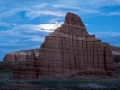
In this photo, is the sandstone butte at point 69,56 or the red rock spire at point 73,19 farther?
the red rock spire at point 73,19

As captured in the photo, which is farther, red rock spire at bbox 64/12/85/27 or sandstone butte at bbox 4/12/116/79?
red rock spire at bbox 64/12/85/27

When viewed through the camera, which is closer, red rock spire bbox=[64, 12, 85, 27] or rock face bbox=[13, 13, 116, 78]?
rock face bbox=[13, 13, 116, 78]

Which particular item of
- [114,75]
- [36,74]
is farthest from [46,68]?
[114,75]

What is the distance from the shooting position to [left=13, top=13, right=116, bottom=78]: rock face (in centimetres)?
6272

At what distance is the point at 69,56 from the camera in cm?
6550

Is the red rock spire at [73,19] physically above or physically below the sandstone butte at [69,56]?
above

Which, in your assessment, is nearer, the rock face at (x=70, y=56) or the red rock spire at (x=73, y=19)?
the rock face at (x=70, y=56)

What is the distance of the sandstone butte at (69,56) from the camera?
62.7 m

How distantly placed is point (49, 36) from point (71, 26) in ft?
19.9

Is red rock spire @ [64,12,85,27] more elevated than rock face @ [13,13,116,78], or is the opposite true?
red rock spire @ [64,12,85,27]

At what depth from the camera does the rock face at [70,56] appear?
206ft

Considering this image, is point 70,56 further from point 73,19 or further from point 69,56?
point 73,19

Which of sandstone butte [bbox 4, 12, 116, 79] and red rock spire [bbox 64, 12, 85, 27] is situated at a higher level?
red rock spire [bbox 64, 12, 85, 27]

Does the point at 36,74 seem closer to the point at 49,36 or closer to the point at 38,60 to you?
the point at 38,60
